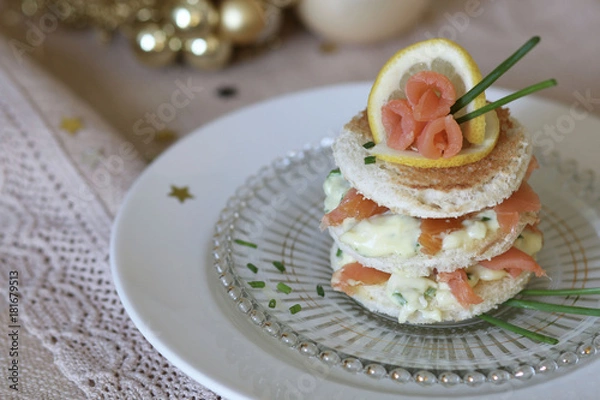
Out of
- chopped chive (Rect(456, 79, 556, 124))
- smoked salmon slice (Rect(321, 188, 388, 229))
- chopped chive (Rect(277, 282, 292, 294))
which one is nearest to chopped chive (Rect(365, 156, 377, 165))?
smoked salmon slice (Rect(321, 188, 388, 229))

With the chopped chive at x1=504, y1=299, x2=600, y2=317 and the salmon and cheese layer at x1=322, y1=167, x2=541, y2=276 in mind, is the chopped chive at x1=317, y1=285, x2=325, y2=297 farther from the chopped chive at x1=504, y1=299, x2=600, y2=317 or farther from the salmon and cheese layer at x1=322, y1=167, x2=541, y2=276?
the chopped chive at x1=504, y1=299, x2=600, y2=317

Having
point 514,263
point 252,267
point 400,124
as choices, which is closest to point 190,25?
point 252,267

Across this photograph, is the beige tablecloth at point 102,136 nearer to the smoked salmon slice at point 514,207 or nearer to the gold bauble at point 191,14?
the gold bauble at point 191,14

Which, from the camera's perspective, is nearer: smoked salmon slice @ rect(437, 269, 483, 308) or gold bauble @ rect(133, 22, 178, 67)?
smoked salmon slice @ rect(437, 269, 483, 308)

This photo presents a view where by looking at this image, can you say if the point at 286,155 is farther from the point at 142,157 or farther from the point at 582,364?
the point at 582,364

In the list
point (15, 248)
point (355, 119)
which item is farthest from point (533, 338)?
point (15, 248)

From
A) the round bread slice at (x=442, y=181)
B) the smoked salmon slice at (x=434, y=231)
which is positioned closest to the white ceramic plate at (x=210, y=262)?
the smoked salmon slice at (x=434, y=231)

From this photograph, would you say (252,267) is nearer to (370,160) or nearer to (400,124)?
(370,160)
